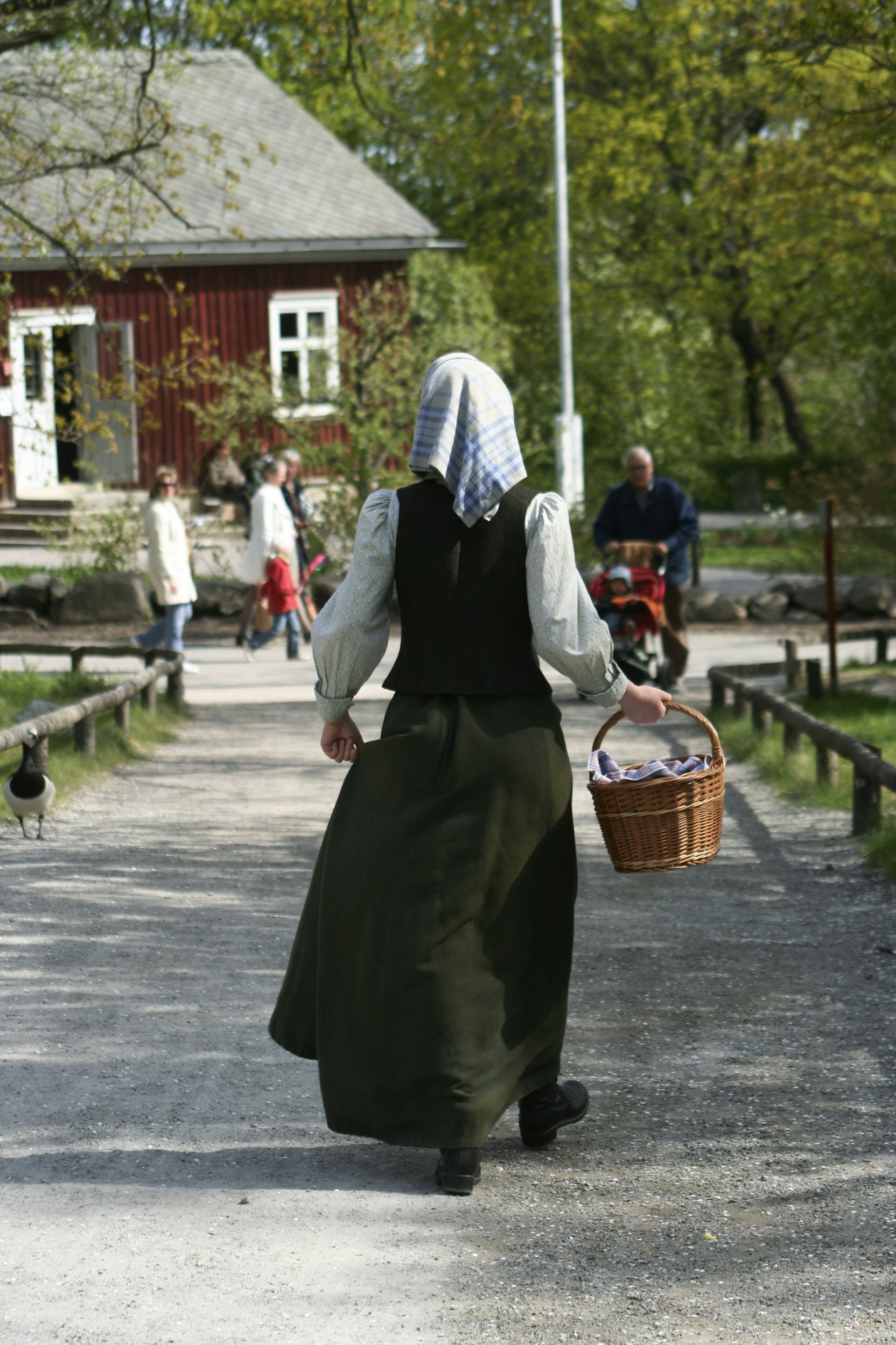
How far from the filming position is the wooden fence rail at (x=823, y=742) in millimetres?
7820

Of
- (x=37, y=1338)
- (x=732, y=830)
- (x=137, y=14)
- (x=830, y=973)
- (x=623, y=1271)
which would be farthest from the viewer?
(x=137, y=14)

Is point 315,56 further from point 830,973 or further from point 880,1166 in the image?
point 880,1166

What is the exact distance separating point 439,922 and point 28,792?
15.3 feet

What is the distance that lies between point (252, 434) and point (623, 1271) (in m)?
16.7

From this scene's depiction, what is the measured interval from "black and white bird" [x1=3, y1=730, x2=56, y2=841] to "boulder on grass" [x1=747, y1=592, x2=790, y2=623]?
12.5 m

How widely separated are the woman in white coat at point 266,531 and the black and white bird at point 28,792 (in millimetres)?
7408

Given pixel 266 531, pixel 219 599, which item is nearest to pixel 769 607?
pixel 219 599

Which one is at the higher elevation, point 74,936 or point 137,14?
point 137,14

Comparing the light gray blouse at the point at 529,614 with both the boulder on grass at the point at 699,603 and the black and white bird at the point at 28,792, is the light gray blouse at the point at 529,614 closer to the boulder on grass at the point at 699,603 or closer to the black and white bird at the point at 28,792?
the black and white bird at the point at 28,792

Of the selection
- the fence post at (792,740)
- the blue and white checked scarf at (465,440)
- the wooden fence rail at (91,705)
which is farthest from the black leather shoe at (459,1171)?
the fence post at (792,740)

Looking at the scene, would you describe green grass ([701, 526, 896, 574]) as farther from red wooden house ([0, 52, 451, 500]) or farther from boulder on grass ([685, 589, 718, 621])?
red wooden house ([0, 52, 451, 500])

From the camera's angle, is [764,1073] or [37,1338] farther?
[764,1073]

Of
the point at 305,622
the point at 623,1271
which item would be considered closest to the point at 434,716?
the point at 623,1271

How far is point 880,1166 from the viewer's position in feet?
13.4
